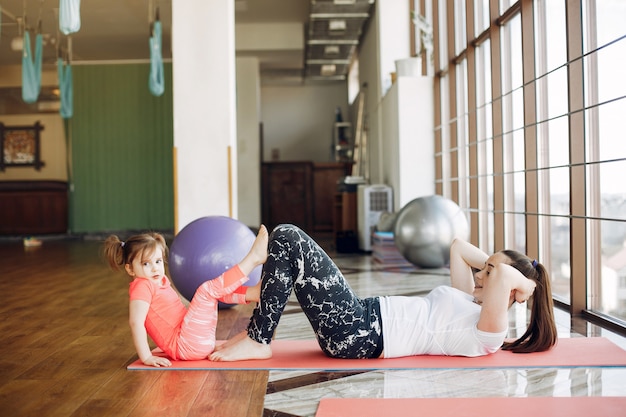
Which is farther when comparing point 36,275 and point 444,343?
point 36,275

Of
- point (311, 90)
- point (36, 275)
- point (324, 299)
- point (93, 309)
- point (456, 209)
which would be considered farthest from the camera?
point (311, 90)

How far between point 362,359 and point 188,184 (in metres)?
3.75

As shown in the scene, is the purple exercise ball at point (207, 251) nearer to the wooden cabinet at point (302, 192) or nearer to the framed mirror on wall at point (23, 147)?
the wooden cabinet at point (302, 192)

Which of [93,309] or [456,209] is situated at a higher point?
[456,209]

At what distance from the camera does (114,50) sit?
10555 mm

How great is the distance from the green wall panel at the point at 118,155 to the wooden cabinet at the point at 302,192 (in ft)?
5.94

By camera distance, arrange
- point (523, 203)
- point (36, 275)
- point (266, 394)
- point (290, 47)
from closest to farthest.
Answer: point (266, 394) < point (523, 203) < point (36, 275) < point (290, 47)

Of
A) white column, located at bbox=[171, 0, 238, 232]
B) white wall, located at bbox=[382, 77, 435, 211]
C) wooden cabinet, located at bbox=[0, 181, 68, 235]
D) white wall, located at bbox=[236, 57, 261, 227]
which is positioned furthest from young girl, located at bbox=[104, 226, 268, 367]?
wooden cabinet, located at bbox=[0, 181, 68, 235]

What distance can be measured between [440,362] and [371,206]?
4.42 metres

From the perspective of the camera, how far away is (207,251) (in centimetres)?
315

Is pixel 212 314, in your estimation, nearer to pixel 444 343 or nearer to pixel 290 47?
pixel 444 343

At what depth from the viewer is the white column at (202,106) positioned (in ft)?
18.7

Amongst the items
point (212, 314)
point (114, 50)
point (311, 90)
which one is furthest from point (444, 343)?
point (311, 90)

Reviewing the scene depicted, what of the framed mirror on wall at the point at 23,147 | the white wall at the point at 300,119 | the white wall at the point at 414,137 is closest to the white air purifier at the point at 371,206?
the white wall at the point at 414,137
